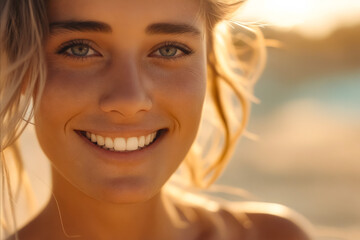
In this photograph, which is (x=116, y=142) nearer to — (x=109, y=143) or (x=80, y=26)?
(x=109, y=143)

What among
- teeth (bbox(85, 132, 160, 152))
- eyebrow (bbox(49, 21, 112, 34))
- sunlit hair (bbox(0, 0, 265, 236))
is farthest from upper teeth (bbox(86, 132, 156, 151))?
eyebrow (bbox(49, 21, 112, 34))

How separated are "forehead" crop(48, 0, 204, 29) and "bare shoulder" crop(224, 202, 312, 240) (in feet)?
3.41

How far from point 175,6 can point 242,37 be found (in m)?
0.97

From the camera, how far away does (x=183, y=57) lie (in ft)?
8.11

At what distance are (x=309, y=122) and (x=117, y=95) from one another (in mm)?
5654

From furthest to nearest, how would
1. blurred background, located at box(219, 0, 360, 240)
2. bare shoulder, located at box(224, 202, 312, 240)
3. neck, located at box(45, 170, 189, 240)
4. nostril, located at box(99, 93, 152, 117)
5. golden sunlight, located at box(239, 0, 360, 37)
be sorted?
golden sunlight, located at box(239, 0, 360, 37) → blurred background, located at box(219, 0, 360, 240) → bare shoulder, located at box(224, 202, 312, 240) → neck, located at box(45, 170, 189, 240) → nostril, located at box(99, 93, 152, 117)

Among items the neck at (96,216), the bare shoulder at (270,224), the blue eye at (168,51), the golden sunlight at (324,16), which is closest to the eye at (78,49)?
the blue eye at (168,51)

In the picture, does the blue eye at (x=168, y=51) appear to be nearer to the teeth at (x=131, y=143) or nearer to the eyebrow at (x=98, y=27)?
the eyebrow at (x=98, y=27)

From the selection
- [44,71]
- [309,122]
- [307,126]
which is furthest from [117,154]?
[309,122]

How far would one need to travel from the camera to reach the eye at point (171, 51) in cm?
240

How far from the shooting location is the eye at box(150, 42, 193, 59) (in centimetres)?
240

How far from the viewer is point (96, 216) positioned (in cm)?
262

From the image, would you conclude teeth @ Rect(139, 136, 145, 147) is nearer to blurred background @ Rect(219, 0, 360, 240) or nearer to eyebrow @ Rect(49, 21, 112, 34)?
eyebrow @ Rect(49, 21, 112, 34)

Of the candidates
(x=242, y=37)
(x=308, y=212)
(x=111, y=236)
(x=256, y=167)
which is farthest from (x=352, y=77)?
(x=111, y=236)
